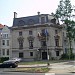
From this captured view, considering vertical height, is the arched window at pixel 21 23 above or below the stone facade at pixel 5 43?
above

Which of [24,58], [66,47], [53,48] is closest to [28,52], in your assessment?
[24,58]

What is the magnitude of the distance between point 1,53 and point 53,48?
18393mm

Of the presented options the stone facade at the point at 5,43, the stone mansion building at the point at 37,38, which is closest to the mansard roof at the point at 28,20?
the stone mansion building at the point at 37,38

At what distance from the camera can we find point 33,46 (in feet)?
243

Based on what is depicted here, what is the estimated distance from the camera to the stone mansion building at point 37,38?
235ft

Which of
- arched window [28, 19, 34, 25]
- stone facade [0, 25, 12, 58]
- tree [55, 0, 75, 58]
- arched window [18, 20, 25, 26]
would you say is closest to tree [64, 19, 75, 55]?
tree [55, 0, 75, 58]

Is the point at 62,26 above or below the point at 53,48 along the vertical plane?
above

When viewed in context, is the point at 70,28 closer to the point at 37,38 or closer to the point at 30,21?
the point at 37,38

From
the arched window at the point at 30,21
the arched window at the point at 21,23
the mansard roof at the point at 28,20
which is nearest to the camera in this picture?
the mansard roof at the point at 28,20

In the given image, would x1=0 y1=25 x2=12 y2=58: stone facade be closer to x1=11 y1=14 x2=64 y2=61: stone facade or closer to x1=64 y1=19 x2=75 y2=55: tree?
x1=11 y1=14 x2=64 y2=61: stone facade

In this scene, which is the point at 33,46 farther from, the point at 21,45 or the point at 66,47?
the point at 66,47

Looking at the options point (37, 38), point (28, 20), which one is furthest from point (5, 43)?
point (37, 38)

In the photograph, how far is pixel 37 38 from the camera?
73.6 meters

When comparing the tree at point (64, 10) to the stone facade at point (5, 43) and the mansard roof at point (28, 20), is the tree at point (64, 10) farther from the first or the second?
the stone facade at point (5, 43)
